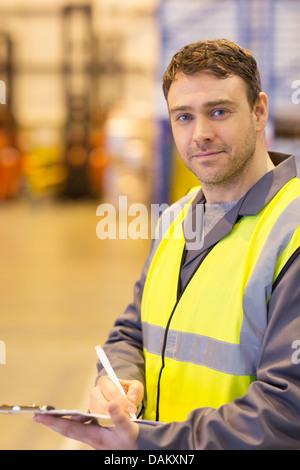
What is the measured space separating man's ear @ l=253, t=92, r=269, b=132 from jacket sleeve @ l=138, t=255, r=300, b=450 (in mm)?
388

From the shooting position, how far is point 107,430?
4.29 feet

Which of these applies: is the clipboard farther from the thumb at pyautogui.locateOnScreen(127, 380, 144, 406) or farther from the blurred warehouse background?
the blurred warehouse background

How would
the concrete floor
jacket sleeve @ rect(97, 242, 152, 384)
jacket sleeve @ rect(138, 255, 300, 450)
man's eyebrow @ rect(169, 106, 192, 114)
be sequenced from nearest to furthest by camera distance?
jacket sleeve @ rect(138, 255, 300, 450) < man's eyebrow @ rect(169, 106, 192, 114) < jacket sleeve @ rect(97, 242, 152, 384) < the concrete floor

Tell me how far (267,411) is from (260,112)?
72 centimetres

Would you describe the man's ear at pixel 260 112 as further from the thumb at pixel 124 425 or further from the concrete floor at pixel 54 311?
the concrete floor at pixel 54 311

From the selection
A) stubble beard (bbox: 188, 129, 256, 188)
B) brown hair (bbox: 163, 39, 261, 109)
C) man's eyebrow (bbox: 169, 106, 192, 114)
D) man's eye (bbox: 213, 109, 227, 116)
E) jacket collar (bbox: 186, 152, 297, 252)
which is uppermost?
brown hair (bbox: 163, 39, 261, 109)

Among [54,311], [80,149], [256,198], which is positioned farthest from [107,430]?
[80,149]

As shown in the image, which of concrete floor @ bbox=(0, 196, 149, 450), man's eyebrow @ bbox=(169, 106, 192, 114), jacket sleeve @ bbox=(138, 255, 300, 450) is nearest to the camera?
jacket sleeve @ bbox=(138, 255, 300, 450)

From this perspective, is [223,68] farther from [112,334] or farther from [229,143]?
[112,334]

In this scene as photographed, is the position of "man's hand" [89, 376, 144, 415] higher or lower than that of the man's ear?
lower

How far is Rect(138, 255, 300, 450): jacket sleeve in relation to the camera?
122 centimetres

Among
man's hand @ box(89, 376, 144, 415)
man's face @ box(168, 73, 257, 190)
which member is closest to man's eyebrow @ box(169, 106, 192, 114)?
man's face @ box(168, 73, 257, 190)

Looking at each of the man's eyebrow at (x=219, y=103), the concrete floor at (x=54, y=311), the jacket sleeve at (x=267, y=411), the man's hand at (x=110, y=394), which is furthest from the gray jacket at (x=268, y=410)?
the concrete floor at (x=54, y=311)

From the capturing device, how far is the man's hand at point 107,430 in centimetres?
124
